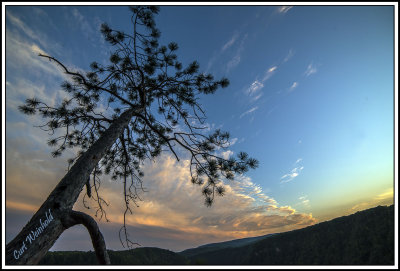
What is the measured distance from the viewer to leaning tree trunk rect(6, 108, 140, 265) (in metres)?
1.39

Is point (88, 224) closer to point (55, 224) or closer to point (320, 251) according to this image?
point (55, 224)

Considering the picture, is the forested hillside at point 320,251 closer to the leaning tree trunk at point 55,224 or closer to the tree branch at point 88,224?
the tree branch at point 88,224

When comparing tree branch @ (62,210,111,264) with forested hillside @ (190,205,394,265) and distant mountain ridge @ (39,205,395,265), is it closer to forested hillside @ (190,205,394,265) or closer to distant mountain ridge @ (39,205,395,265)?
distant mountain ridge @ (39,205,395,265)

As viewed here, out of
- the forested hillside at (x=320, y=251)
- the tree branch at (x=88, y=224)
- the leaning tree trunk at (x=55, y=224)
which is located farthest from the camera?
the tree branch at (x=88, y=224)

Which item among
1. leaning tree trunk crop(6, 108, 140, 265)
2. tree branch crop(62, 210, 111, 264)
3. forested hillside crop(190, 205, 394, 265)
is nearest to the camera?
forested hillside crop(190, 205, 394, 265)

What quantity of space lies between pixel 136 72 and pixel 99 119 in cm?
154

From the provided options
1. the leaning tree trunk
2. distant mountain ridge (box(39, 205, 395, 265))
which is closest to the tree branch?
the leaning tree trunk

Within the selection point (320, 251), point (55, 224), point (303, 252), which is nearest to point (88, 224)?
point (55, 224)

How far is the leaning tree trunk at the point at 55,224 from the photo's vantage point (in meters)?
1.39

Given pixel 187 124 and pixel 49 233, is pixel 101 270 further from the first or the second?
pixel 187 124

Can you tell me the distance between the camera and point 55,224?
165 centimetres

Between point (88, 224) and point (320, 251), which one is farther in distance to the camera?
point (88, 224)

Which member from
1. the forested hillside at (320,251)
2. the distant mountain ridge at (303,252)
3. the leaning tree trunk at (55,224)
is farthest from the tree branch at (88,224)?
the forested hillside at (320,251)

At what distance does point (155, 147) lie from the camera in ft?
17.0
